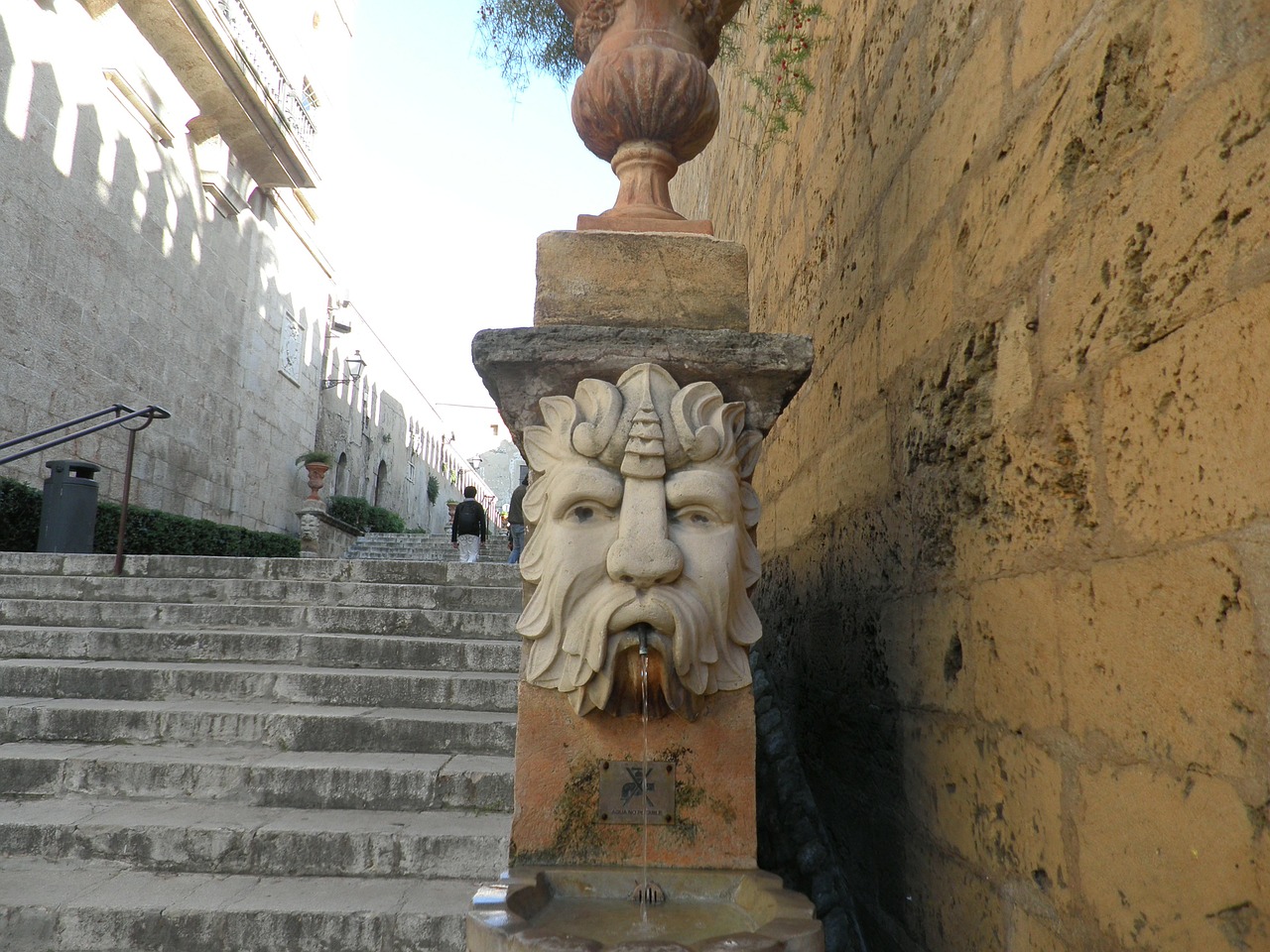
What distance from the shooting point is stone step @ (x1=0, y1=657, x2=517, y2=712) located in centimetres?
345

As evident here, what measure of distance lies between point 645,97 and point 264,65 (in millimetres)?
13094

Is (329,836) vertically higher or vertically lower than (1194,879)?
lower

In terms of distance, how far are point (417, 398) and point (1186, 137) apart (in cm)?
2495

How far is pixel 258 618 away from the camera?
14.2 ft

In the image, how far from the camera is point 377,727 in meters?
3.13

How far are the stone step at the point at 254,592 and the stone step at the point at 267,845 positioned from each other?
6.55 ft

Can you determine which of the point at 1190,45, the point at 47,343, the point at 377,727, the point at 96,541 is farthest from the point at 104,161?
the point at 1190,45

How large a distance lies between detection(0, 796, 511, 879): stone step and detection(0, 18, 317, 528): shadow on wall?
6.54m

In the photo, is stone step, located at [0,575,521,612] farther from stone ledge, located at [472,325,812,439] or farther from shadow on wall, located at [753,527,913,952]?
stone ledge, located at [472,325,812,439]

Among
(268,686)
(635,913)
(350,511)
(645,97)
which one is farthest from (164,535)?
(635,913)

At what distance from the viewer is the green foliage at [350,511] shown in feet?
50.4

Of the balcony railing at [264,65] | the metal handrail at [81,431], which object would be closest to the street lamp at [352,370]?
the balcony railing at [264,65]

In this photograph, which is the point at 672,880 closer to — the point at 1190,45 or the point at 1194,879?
the point at 1194,879

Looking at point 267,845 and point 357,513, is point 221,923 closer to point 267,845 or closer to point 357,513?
point 267,845
